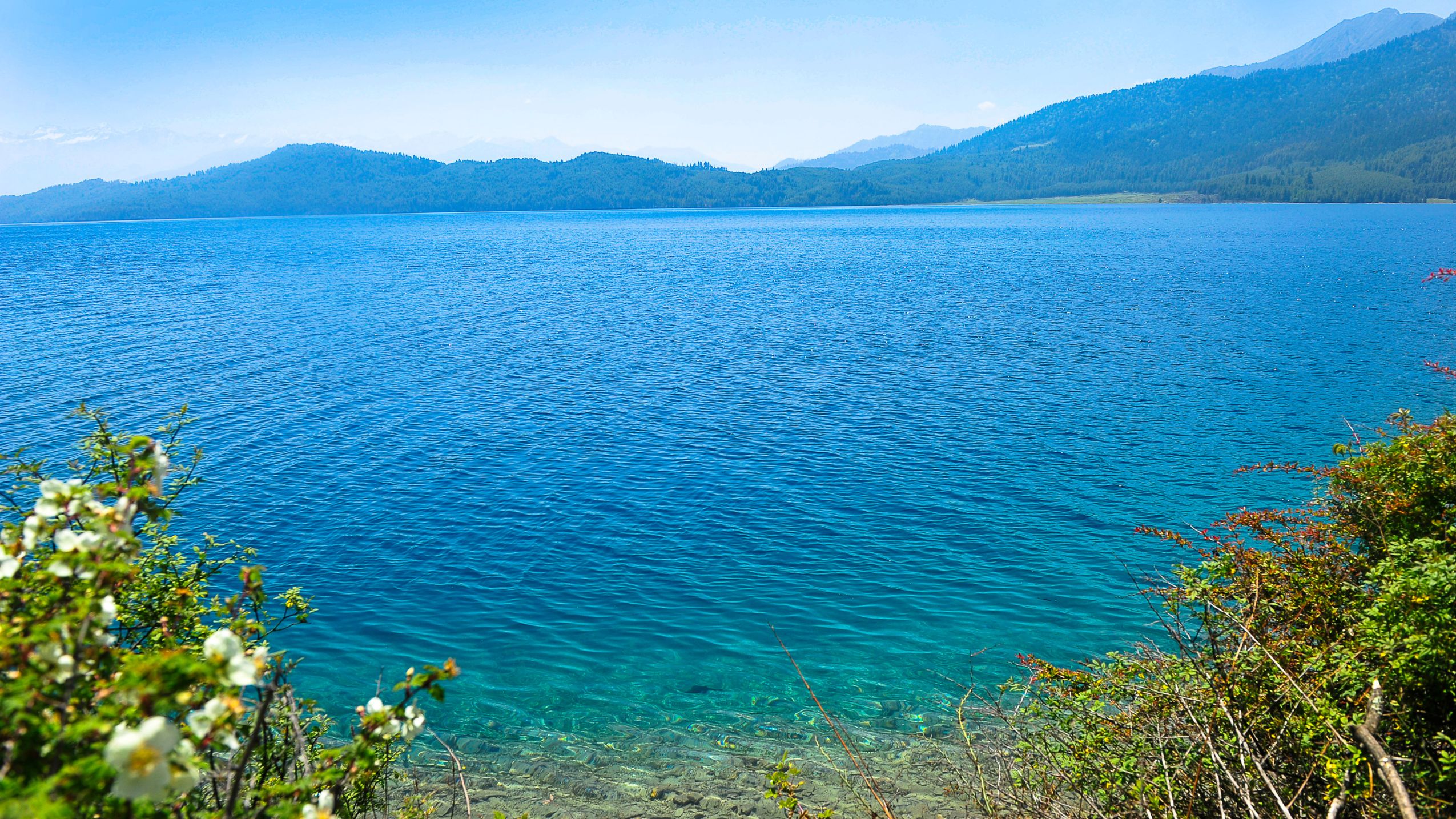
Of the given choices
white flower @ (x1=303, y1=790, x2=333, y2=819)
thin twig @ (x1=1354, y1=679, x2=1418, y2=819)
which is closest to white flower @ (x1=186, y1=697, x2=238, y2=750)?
white flower @ (x1=303, y1=790, x2=333, y2=819)

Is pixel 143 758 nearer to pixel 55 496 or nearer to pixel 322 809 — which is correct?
pixel 322 809

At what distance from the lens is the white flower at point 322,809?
4.64 m

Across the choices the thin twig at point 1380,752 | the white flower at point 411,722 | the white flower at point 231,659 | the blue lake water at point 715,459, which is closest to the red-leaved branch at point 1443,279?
the blue lake water at point 715,459

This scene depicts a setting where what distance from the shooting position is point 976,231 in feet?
573

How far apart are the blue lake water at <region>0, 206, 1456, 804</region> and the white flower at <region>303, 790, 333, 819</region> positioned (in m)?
10.8

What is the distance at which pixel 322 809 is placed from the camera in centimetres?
500

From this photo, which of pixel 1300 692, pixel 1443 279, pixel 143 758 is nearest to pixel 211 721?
pixel 143 758

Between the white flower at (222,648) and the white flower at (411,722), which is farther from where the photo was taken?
the white flower at (411,722)

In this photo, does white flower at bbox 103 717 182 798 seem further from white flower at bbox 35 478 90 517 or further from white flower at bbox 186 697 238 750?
white flower at bbox 35 478 90 517

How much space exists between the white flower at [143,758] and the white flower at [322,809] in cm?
112

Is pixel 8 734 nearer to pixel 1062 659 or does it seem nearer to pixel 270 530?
pixel 1062 659

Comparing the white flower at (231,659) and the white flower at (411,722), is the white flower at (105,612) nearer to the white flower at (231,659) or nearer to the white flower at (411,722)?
the white flower at (231,659)

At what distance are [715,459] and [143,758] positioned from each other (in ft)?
90.7

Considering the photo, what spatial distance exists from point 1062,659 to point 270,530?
22634 millimetres
